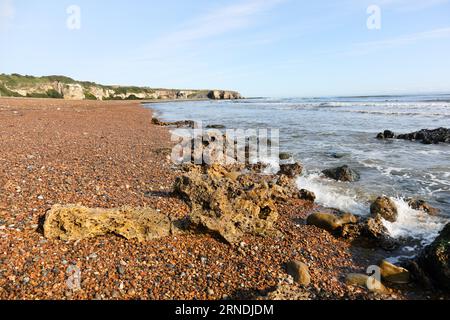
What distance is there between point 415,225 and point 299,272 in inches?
173

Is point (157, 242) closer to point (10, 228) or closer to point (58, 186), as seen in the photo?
point (10, 228)

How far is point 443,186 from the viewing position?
36.4 ft

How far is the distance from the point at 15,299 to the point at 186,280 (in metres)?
2.43

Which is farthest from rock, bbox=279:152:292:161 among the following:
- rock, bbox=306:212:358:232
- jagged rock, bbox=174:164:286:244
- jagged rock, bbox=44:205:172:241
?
jagged rock, bbox=44:205:172:241

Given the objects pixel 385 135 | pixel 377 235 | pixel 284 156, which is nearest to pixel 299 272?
pixel 377 235

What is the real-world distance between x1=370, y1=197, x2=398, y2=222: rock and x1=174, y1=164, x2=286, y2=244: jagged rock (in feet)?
9.41

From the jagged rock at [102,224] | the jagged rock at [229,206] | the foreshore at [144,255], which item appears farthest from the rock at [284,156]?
the jagged rock at [102,224]

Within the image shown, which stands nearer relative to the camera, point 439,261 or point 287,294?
point 287,294

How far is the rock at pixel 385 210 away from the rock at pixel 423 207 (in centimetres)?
100

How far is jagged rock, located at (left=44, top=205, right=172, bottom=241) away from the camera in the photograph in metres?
5.87

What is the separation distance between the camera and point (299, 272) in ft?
18.1

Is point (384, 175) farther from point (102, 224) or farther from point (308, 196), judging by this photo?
point (102, 224)

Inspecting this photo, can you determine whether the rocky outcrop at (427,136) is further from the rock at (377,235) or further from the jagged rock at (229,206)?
the jagged rock at (229,206)

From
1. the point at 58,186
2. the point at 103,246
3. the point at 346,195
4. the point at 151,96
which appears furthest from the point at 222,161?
the point at 151,96
